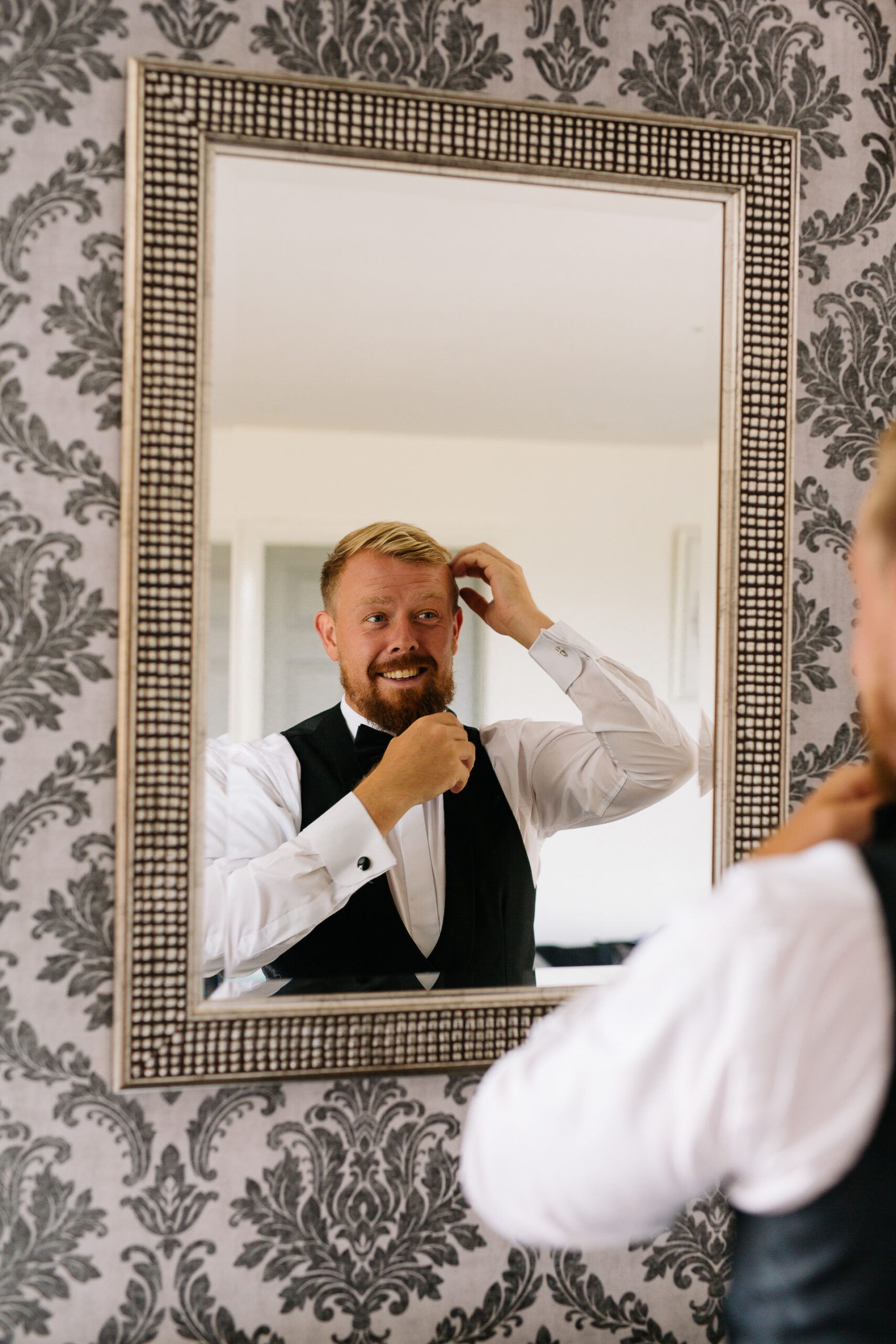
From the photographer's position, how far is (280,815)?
3.84ft

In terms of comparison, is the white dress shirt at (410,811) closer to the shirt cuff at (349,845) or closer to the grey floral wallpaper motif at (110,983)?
the shirt cuff at (349,845)

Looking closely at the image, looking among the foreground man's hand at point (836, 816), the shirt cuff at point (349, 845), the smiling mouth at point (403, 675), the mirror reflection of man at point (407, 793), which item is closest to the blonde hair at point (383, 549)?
the mirror reflection of man at point (407, 793)

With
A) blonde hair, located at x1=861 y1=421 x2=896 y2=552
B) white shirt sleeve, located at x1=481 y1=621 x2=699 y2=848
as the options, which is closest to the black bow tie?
white shirt sleeve, located at x1=481 y1=621 x2=699 y2=848

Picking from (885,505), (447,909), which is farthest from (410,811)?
(885,505)

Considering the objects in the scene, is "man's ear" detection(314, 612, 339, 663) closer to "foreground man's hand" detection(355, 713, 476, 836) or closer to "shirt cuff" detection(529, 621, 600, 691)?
"foreground man's hand" detection(355, 713, 476, 836)

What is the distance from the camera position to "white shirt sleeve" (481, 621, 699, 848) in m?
1.21

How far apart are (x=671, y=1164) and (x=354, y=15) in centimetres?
127

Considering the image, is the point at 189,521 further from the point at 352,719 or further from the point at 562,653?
the point at 562,653

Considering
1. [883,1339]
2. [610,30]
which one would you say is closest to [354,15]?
[610,30]

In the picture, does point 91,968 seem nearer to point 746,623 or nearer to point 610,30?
point 746,623

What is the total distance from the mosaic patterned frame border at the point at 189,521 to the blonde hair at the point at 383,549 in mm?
156

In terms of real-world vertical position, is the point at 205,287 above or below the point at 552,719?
above

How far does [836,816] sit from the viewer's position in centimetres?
66

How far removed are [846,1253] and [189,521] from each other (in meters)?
0.93
